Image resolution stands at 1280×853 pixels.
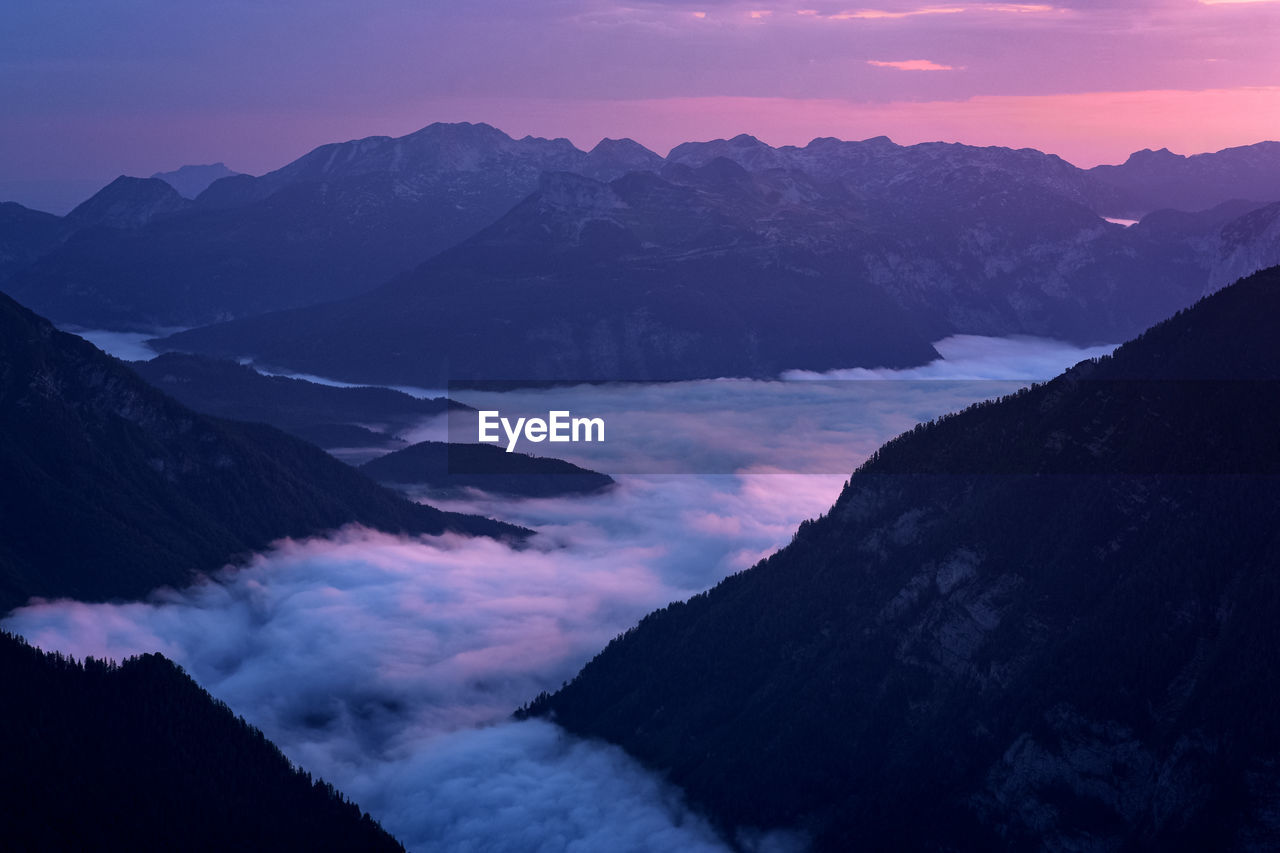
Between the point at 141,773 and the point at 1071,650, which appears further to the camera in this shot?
the point at 141,773

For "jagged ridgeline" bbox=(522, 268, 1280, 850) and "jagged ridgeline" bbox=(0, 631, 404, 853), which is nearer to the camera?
"jagged ridgeline" bbox=(522, 268, 1280, 850)

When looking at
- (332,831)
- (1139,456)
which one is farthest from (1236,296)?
(332,831)

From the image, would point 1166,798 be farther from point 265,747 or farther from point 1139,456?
point 265,747

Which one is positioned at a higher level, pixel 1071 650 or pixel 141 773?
pixel 1071 650
